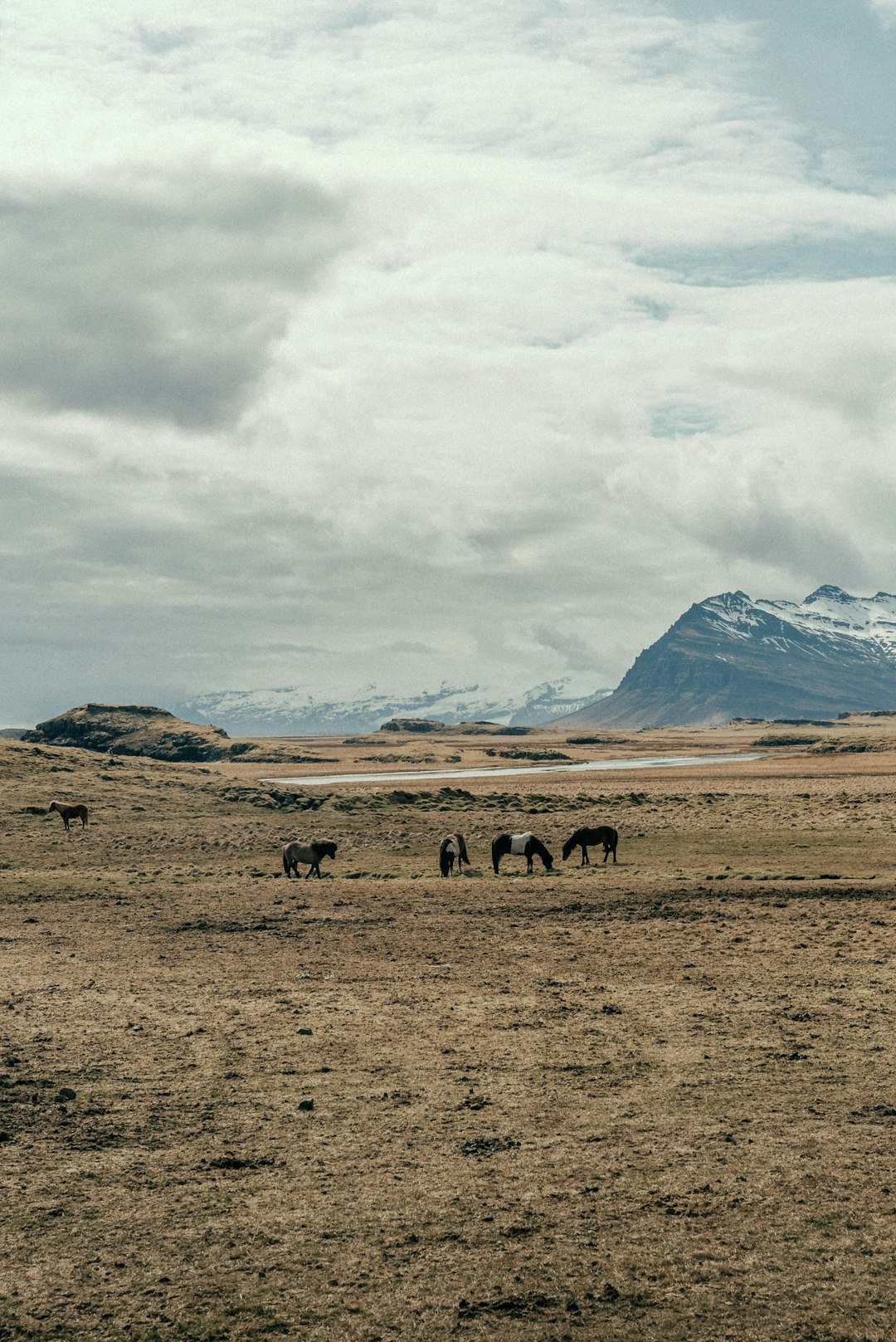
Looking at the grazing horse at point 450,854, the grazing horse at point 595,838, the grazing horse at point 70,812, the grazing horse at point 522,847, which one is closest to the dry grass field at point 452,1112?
the grazing horse at point 450,854

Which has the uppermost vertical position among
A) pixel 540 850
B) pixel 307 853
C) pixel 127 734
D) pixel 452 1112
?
pixel 127 734

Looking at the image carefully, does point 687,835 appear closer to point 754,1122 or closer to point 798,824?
point 798,824

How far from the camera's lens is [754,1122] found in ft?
43.0

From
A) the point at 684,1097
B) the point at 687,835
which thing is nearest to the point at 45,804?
the point at 687,835

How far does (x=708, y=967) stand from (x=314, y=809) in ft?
117

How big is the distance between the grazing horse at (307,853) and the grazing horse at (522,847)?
18.5ft

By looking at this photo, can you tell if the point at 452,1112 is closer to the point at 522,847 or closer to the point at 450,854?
the point at 450,854

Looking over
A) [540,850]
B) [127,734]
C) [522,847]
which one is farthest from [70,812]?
[127,734]

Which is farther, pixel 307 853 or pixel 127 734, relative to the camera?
pixel 127 734

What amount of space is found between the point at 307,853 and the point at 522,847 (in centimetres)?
743

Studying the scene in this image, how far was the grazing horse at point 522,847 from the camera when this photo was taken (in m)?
35.9

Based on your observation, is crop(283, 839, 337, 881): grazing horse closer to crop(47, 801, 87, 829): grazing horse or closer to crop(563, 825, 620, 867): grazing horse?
crop(563, 825, 620, 867): grazing horse

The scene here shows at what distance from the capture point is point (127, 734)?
129 m

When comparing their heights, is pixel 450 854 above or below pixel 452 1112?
above
